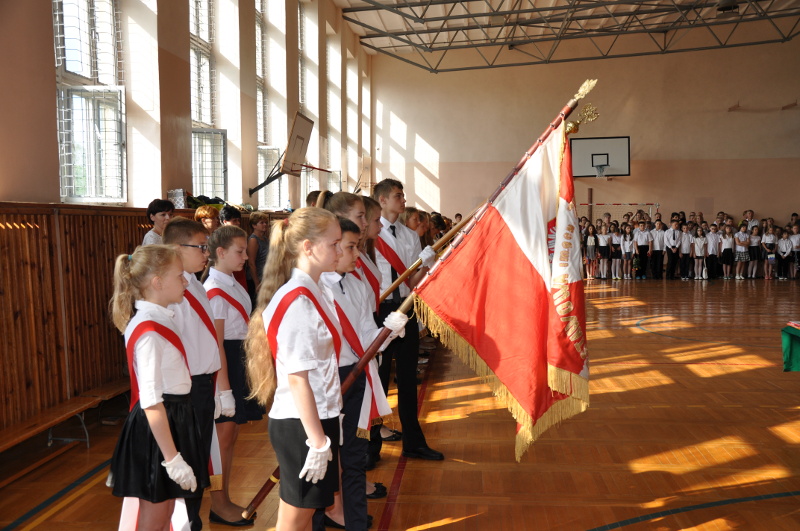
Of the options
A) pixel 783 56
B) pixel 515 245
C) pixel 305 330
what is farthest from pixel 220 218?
pixel 783 56

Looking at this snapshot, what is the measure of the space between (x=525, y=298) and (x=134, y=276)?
5.37 ft

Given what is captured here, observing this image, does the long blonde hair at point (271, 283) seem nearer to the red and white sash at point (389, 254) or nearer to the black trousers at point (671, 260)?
the red and white sash at point (389, 254)

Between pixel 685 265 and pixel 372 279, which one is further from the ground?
pixel 372 279

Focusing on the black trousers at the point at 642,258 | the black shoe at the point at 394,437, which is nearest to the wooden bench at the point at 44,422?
the black shoe at the point at 394,437

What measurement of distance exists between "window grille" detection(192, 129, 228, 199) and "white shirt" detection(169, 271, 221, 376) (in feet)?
20.0

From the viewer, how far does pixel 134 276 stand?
7.82 ft

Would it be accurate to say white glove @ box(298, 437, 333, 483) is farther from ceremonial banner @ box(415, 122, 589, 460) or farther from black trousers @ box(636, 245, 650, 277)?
black trousers @ box(636, 245, 650, 277)

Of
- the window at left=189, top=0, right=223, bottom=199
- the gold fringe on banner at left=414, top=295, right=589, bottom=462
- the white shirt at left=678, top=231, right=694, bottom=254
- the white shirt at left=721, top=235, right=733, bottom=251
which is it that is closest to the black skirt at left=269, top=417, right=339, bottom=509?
the gold fringe on banner at left=414, top=295, right=589, bottom=462

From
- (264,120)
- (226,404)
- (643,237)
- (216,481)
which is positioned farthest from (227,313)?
(643,237)

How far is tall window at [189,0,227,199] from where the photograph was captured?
868 cm

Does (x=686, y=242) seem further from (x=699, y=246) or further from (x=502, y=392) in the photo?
(x=502, y=392)

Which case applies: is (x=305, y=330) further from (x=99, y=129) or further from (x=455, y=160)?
(x=455, y=160)

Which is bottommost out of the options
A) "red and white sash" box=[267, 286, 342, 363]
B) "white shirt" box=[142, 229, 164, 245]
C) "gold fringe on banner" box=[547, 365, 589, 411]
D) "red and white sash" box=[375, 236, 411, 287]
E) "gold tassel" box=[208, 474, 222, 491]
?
"gold tassel" box=[208, 474, 222, 491]

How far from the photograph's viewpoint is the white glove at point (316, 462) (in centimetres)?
211
